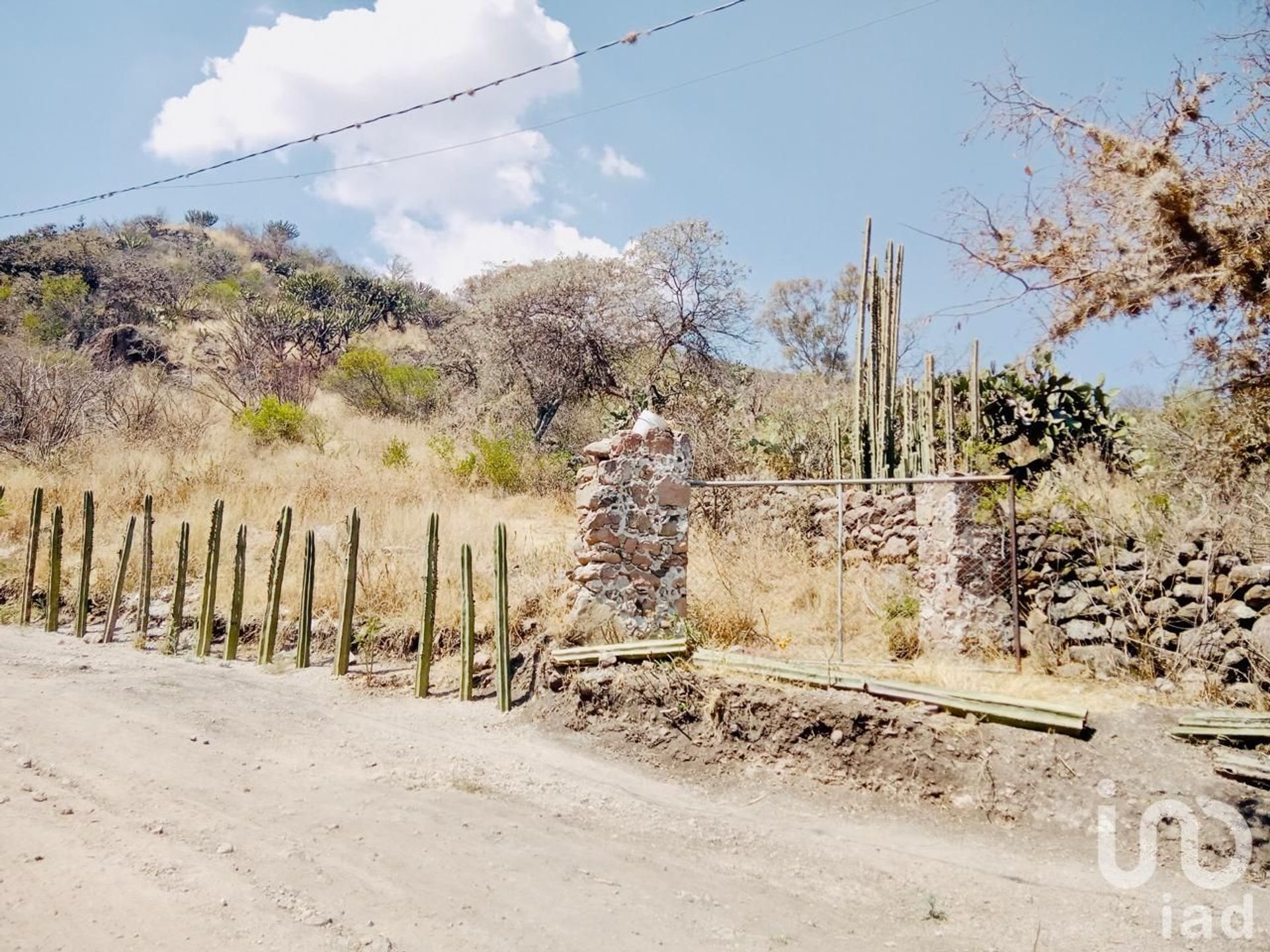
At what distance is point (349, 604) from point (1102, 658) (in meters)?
7.11

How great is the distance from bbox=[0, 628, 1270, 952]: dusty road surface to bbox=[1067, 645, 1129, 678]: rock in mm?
2601

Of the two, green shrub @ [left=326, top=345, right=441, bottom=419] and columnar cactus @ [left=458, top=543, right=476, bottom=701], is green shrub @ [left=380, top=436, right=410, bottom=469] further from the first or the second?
columnar cactus @ [left=458, top=543, right=476, bottom=701]

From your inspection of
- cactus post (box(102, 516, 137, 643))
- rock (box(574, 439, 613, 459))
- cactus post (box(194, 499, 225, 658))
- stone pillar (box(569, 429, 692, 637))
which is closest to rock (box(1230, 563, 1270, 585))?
stone pillar (box(569, 429, 692, 637))

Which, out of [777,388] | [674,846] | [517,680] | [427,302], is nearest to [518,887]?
[674,846]

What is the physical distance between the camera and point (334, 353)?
1038 inches

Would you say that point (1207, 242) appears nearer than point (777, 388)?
Yes

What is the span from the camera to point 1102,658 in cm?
699

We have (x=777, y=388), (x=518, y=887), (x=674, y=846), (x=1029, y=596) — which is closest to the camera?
(x=518, y=887)

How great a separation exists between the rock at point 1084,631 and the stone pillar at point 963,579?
0.51 m

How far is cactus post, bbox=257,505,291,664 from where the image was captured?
8.23 metres

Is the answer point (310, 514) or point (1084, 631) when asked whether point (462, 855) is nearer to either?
point (1084, 631)

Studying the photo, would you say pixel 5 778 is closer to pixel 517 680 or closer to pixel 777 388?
pixel 517 680

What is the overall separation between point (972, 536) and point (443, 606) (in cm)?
566

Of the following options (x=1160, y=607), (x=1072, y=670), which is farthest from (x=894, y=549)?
(x=1160, y=607)
